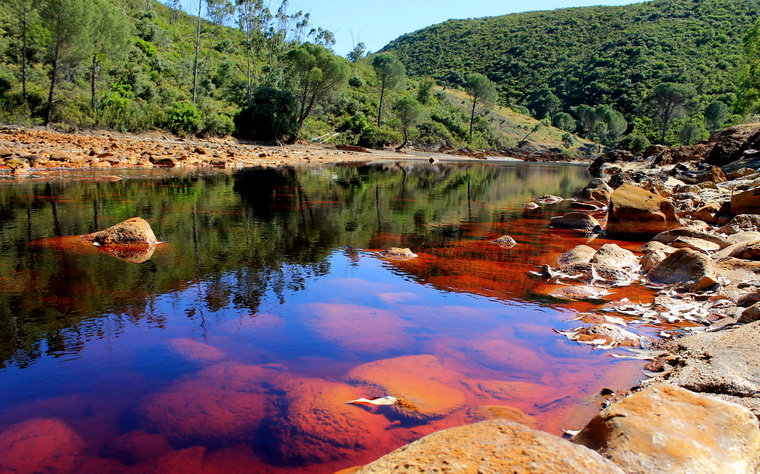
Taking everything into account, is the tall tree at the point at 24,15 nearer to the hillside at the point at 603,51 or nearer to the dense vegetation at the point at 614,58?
the dense vegetation at the point at 614,58

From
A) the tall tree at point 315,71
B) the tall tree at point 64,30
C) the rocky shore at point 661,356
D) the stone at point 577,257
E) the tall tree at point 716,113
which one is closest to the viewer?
the rocky shore at point 661,356

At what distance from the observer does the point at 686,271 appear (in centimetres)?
805

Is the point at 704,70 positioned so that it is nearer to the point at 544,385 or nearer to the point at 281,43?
the point at 281,43

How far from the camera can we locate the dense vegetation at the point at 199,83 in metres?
38.5

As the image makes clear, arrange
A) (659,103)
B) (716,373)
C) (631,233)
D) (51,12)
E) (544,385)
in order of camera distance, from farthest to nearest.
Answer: (659,103), (51,12), (631,233), (544,385), (716,373)

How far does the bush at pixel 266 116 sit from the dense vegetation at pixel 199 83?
0.36 ft

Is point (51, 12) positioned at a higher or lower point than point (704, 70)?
lower

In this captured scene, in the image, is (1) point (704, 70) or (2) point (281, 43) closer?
(2) point (281, 43)

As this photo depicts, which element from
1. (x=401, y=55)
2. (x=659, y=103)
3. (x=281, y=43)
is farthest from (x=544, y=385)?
(x=401, y=55)

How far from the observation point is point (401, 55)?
16138 centimetres

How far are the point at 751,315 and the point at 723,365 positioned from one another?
1528 millimetres

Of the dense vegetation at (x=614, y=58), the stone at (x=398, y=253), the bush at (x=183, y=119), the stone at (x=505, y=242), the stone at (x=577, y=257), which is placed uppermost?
the dense vegetation at (x=614, y=58)

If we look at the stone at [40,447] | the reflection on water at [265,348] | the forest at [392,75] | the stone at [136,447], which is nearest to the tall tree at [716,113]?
the forest at [392,75]

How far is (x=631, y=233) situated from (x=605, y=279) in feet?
16.0
